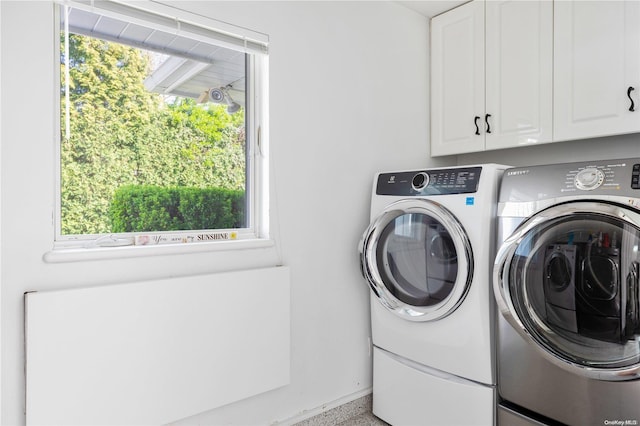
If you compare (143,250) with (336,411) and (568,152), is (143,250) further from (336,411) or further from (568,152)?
(568,152)

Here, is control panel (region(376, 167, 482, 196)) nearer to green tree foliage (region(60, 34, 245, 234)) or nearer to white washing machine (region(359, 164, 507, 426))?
white washing machine (region(359, 164, 507, 426))

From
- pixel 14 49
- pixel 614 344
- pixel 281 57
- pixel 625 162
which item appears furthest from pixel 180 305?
pixel 625 162

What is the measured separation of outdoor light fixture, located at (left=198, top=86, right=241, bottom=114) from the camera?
1835 millimetres

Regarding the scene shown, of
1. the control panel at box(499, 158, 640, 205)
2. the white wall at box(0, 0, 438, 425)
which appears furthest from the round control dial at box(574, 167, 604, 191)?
the white wall at box(0, 0, 438, 425)

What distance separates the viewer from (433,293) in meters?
1.85

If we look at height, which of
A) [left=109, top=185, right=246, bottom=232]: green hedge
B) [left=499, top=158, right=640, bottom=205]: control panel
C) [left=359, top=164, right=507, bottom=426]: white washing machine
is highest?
[left=499, top=158, right=640, bottom=205]: control panel

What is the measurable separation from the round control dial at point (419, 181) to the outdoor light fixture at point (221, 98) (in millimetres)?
911

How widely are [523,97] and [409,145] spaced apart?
2.15 feet

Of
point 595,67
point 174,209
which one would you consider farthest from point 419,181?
point 174,209

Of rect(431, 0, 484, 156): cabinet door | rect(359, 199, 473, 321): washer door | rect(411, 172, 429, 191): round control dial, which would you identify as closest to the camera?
rect(359, 199, 473, 321): washer door

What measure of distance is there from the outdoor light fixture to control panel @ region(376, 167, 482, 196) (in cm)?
82

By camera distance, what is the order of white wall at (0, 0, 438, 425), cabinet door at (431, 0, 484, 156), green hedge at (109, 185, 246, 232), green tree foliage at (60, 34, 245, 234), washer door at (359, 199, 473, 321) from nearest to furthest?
white wall at (0, 0, 438, 425) → green tree foliage at (60, 34, 245, 234) → green hedge at (109, 185, 246, 232) → washer door at (359, 199, 473, 321) → cabinet door at (431, 0, 484, 156)

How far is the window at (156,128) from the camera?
152 centimetres

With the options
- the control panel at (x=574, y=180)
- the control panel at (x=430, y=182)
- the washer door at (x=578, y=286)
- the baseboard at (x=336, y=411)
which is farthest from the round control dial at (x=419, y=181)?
the baseboard at (x=336, y=411)
